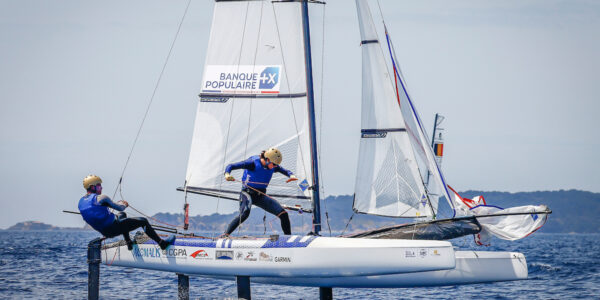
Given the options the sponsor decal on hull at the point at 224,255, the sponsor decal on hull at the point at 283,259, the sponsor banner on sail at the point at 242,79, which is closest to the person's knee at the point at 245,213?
the sponsor decal on hull at the point at 224,255

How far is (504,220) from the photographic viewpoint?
1495 cm

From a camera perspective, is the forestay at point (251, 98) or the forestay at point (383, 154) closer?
the forestay at point (251, 98)

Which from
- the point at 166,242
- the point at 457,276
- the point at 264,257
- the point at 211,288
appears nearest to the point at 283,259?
the point at 264,257

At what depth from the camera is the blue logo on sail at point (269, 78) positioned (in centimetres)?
1630

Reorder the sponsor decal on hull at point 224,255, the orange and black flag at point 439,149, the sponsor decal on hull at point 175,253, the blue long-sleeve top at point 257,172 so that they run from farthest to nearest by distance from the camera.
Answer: the orange and black flag at point 439,149 → the sponsor decal on hull at point 175,253 → the blue long-sleeve top at point 257,172 → the sponsor decal on hull at point 224,255

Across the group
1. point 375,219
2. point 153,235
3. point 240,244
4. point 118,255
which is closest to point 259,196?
point 240,244

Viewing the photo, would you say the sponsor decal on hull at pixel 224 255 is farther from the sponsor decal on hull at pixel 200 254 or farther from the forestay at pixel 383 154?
the forestay at pixel 383 154

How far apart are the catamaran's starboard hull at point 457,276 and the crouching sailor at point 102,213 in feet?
9.23

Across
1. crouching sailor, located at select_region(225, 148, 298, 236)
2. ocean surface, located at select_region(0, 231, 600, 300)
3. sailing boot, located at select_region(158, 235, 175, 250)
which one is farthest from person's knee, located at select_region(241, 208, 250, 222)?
ocean surface, located at select_region(0, 231, 600, 300)

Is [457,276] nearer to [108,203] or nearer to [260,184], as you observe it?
[260,184]

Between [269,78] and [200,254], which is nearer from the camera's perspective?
[200,254]

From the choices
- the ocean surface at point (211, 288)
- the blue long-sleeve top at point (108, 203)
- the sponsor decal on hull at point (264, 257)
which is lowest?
the ocean surface at point (211, 288)

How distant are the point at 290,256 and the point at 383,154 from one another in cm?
376

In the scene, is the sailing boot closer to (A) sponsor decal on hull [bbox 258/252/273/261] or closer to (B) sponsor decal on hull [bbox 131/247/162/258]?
(B) sponsor decal on hull [bbox 131/247/162/258]
